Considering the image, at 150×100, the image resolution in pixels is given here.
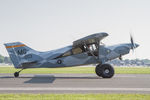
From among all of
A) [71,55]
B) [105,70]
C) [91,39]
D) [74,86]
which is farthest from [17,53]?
[74,86]

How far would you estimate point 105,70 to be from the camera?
17828 millimetres

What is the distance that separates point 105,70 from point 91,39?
9.81 feet

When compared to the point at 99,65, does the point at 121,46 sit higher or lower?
higher

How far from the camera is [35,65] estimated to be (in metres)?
18.8

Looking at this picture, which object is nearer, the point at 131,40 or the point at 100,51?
the point at 100,51

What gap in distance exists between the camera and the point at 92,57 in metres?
18.6

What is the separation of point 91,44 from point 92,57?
3.93 feet

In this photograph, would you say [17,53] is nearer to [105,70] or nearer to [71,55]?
[71,55]

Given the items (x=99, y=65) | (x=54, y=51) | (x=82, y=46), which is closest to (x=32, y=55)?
(x=54, y=51)

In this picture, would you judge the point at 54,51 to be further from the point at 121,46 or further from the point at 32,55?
the point at 121,46

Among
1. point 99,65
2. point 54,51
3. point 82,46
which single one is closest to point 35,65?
point 54,51

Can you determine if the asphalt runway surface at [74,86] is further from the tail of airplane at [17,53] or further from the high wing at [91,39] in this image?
the tail of airplane at [17,53]

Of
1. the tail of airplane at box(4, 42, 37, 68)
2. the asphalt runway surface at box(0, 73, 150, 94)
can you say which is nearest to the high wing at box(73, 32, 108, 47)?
the asphalt runway surface at box(0, 73, 150, 94)

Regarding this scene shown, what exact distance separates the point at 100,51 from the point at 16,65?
25.5 feet
